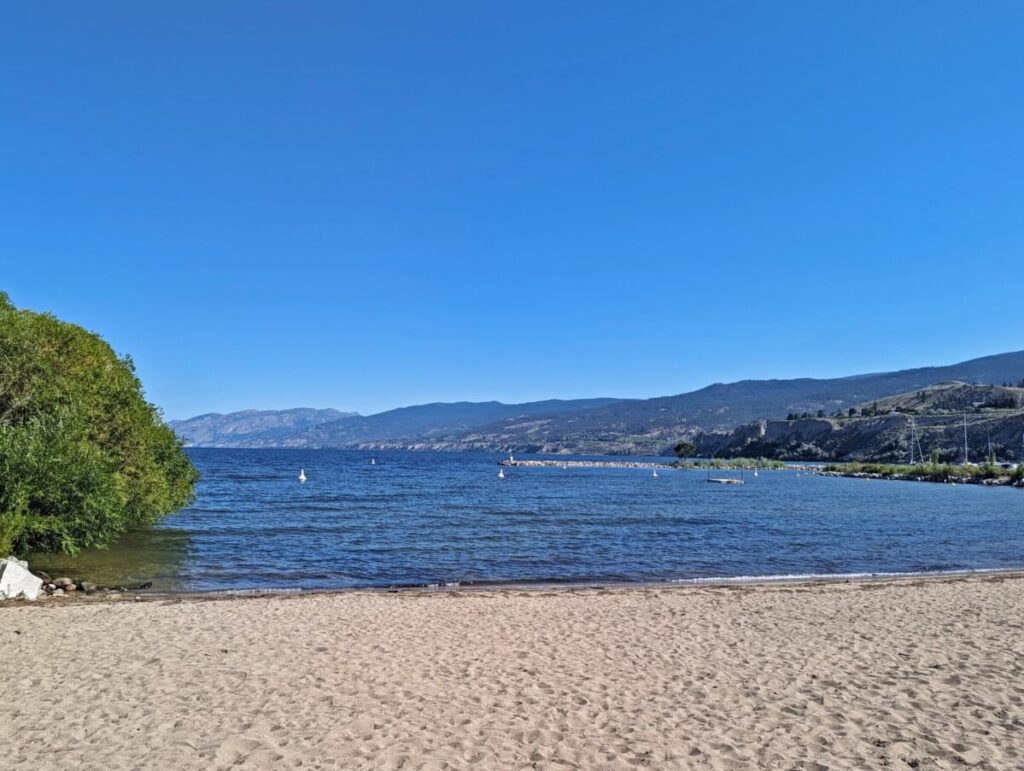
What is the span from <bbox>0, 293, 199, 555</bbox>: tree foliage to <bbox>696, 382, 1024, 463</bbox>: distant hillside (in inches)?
4589

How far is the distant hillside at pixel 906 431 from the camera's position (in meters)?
112

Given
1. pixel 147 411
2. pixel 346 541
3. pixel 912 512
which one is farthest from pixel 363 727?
pixel 912 512

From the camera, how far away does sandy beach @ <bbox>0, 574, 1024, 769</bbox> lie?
6645 mm

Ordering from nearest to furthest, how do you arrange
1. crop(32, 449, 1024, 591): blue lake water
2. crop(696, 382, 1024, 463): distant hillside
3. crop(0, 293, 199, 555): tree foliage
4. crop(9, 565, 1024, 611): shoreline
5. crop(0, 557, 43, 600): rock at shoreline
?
crop(0, 557, 43, 600): rock at shoreline < crop(9, 565, 1024, 611): shoreline < crop(0, 293, 199, 555): tree foliage < crop(32, 449, 1024, 591): blue lake water < crop(696, 382, 1024, 463): distant hillside

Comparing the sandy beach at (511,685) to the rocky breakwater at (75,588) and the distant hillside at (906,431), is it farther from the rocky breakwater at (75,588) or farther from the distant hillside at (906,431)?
the distant hillside at (906,431)

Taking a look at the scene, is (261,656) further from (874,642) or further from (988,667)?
(988,667)

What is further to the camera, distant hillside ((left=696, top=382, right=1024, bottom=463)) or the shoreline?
distant hillside ((left=696, top=382, right=1024, bottom=463))

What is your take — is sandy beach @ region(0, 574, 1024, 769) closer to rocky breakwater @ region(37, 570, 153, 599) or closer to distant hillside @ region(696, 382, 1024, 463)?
rocky breakwater @ region(37, 570, 153, 599)

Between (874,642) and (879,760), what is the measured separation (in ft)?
17.3

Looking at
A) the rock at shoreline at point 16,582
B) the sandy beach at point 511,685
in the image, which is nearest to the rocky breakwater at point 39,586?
the rock at shoreline at point 16,582

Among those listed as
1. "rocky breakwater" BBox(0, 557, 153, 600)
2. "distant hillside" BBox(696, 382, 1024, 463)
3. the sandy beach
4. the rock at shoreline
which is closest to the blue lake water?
"rocky breakwater" BBox(0, 557, 153, 600)

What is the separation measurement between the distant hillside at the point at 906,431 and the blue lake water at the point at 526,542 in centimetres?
8024

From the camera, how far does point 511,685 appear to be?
877 centimetres

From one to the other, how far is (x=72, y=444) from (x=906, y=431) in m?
143
